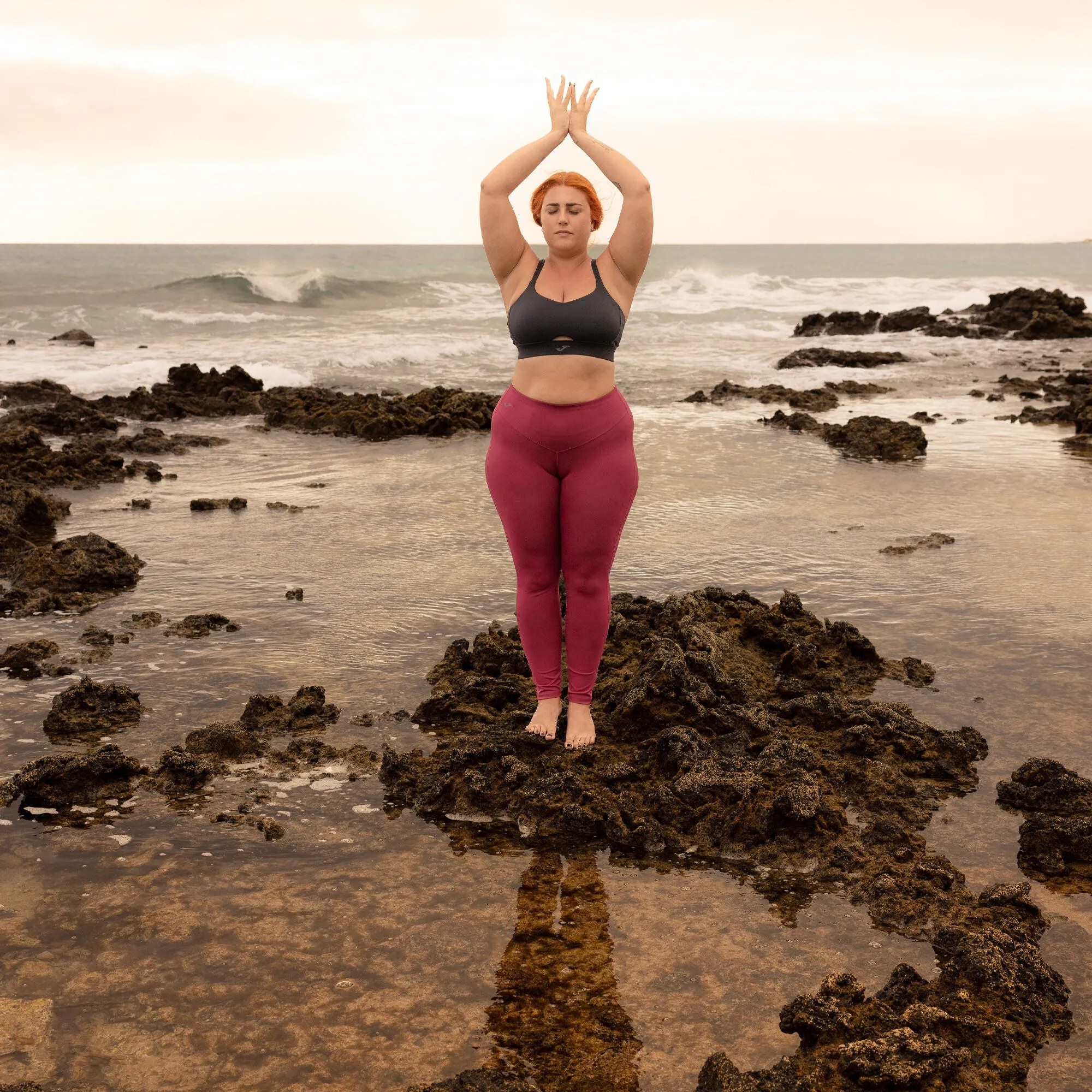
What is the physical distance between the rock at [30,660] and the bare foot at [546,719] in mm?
1986

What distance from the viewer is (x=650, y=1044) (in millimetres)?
2359

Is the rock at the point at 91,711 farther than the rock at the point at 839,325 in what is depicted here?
No

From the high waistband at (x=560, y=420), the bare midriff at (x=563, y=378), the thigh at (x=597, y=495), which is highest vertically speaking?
the bare midriff at (x=563, y=378)

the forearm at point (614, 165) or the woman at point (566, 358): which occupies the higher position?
the forearm at point (614, 165)

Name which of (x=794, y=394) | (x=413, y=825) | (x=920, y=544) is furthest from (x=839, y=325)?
(x=413, y=825)

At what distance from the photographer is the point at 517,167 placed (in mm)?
3561

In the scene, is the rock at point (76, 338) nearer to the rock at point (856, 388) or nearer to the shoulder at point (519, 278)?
the rock at point (856, 388)

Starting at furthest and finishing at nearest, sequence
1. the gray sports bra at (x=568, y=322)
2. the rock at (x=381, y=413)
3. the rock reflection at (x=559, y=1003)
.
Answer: the rock at (x=381, y=413) < the gray sports bra at (x=568, y=322) < the rock reflection at (x=559, y=1003)

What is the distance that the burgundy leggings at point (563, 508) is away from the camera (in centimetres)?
360

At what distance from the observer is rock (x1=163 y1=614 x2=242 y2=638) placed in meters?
4.94

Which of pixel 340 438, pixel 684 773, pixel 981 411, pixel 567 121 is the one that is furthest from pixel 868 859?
pixel 981 411

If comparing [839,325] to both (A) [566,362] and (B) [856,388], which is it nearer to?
(B) [856,388]

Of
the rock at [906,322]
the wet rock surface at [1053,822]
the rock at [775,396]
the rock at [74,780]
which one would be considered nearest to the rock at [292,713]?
the rock at [74,780]

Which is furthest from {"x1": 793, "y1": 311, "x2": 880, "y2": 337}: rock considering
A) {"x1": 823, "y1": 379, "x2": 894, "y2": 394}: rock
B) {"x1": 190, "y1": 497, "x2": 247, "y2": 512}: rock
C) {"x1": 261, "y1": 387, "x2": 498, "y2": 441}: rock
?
{"x1": 190, "y1": 497, "x2": 247, "y2": 512}: rock
